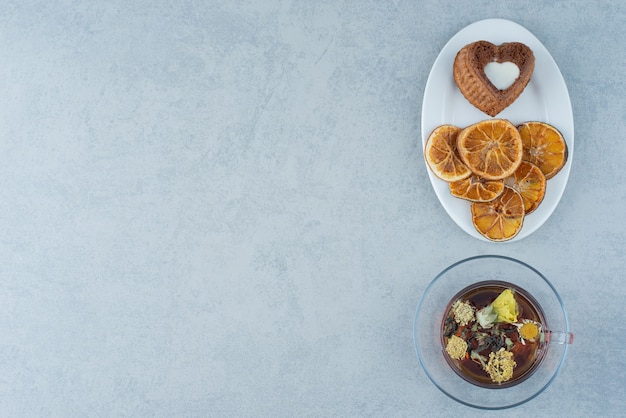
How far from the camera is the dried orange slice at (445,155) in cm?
158

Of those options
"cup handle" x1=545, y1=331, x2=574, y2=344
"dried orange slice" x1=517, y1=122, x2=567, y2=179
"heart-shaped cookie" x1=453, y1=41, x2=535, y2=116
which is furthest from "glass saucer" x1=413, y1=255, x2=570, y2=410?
"heart-shaped cookie" x1=453, y1=41, x2=535, y2=116

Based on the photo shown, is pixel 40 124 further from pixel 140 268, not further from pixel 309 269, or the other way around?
pixel 309 269

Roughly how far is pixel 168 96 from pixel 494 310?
1066 millimetres

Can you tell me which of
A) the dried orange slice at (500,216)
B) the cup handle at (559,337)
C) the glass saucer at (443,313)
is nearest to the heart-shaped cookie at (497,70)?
the dried orange slice at (500,216)

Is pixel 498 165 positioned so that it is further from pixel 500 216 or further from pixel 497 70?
pixel 497 70

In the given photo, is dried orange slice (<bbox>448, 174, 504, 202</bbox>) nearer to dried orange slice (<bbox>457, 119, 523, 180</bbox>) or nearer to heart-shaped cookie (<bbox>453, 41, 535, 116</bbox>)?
dried orange slice (<bbox>457, 119, 523, 180</bbox>)

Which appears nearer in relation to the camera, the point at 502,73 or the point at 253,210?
the point at 502,73

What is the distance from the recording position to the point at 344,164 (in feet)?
5.64

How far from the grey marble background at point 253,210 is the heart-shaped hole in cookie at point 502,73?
7.7 inches

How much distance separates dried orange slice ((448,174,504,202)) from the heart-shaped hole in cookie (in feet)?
0.81

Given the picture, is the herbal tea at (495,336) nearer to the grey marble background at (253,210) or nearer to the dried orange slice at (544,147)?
the grey marble background at (253,210)

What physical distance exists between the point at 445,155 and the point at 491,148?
4.6 inches

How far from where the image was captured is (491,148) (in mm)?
1560

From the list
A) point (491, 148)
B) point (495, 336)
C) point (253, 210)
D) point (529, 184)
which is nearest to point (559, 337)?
point (495, 336)
